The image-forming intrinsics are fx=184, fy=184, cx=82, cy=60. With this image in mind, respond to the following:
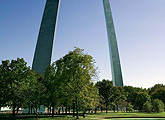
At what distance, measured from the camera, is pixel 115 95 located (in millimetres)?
45594

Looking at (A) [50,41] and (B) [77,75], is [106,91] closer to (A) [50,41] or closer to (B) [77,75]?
(A) [50,41]

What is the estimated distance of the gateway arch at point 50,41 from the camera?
48.0 meters

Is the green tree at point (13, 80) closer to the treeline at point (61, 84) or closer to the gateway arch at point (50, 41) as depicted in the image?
the treeline at point (61, 84)

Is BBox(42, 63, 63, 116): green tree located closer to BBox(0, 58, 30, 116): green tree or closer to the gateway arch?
BBox(0, 58, 30, 116): green tree

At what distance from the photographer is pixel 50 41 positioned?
48281 mm

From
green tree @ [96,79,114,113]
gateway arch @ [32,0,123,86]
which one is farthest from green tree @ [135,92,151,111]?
green tree @ [96,79,114,113]

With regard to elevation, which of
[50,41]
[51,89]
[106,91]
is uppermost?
[50,41]

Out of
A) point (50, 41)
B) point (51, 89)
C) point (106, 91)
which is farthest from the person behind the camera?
A: point (50, 41)

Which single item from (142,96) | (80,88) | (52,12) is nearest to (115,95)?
(142,96)

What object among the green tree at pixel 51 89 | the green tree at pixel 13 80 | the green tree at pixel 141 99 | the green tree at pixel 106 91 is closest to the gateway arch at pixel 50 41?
the green tree at pixel 141 99

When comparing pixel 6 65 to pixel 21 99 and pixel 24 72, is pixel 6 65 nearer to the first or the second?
pixel 24 72

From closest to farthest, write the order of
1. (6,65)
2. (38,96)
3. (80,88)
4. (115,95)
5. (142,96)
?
(80,88) → (38,96) → (6,65) → (115,95) → (142,96)

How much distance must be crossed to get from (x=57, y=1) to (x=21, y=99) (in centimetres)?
3300

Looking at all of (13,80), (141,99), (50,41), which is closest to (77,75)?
(13,80)
